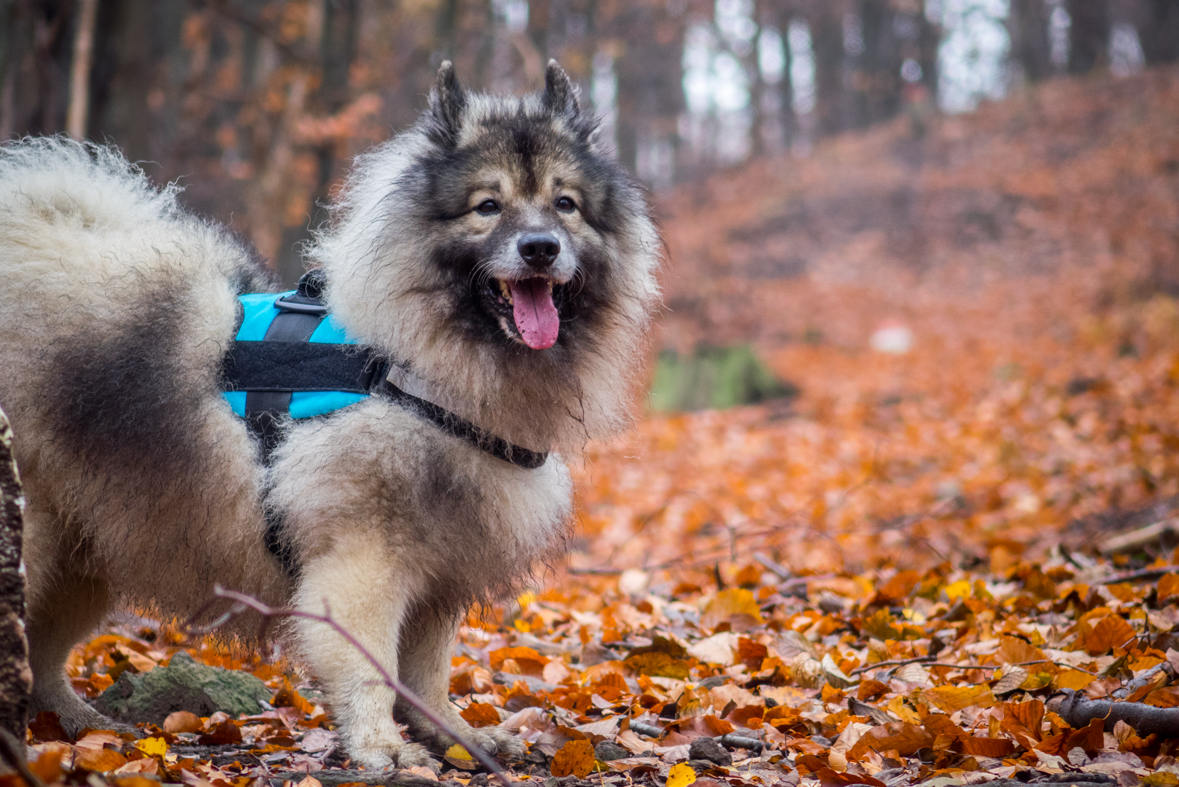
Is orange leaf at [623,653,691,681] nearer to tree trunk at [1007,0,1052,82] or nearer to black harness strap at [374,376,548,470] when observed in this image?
black harness strap at [374,376,548,470]

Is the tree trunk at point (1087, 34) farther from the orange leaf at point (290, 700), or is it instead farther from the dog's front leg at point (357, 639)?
the dog's front leg at point (357, 639)

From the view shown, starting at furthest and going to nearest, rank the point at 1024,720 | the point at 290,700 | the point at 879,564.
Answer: the point at 879,564
the point at 290,700
the point at 1024,720

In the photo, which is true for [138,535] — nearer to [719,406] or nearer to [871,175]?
[719,406]

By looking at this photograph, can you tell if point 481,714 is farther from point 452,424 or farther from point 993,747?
point 993,747

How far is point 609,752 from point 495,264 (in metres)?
1.60

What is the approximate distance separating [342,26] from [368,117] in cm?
139

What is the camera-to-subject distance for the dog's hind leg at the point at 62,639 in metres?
3.09

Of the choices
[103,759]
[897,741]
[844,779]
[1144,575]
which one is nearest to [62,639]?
[103,759]

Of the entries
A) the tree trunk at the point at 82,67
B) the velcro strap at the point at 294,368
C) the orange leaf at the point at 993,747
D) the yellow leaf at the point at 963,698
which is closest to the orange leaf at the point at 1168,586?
the yellow leaf at the point at 963,698

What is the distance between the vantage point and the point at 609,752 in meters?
2.77

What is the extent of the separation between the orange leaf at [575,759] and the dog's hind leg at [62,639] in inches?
64.0

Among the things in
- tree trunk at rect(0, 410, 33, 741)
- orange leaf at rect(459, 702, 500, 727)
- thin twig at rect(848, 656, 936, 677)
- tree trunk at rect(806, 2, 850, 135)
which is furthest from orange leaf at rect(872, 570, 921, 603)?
tree trunk at rect(806, 2, 850, 135)

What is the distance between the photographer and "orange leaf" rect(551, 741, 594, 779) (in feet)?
8.66

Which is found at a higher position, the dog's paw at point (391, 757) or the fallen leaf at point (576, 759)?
the dog's paw at point (391, 757)
